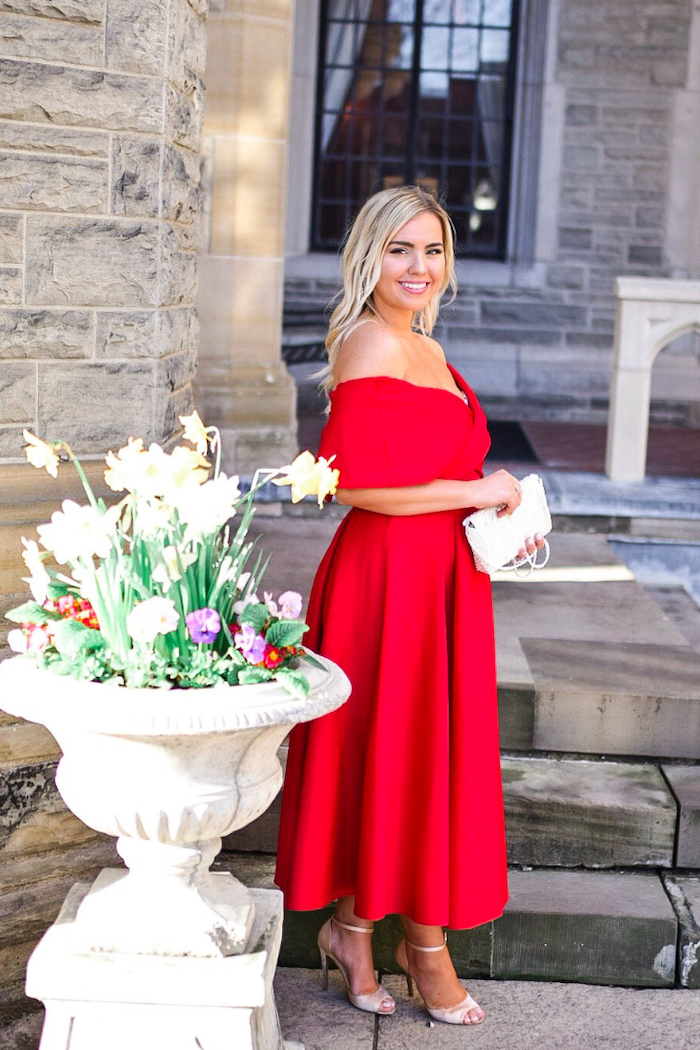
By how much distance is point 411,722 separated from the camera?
315 centimetres

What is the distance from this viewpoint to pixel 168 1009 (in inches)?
102

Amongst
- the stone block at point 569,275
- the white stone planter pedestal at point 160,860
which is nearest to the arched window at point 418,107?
the stone block at point 569,275

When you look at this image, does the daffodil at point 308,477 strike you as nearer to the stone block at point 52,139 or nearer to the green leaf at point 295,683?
the green leaf at point 295,683

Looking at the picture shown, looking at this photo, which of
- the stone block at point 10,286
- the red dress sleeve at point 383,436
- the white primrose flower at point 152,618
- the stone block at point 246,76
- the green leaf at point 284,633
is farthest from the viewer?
the stone block at point 246,76

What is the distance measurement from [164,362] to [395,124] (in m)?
8.83

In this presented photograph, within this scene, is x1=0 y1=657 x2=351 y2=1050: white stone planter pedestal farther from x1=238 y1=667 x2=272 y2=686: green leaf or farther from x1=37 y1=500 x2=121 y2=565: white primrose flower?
x1=37 y1=500 x2=121 y2=565: white primrose flower

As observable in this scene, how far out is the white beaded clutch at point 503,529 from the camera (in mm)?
3078

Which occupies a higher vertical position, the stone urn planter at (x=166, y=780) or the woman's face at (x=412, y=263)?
the woman's face at (x=412, y=263)

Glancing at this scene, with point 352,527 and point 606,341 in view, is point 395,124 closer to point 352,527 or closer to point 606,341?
point 606,341

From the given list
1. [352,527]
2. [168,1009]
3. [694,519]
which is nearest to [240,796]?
[168,1009]

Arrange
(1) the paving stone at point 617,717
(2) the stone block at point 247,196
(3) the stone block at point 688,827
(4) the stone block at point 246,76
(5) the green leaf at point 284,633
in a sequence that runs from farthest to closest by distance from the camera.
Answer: (2) the stone block at point 247,196 → (4) the stone block at point 246,76 → (1) the paving stone at point 617,717 → (3) the stone block at point 688,827 → (5) the green leaf at point 284,633

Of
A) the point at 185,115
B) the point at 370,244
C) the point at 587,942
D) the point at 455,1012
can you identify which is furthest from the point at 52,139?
the point at 587,942

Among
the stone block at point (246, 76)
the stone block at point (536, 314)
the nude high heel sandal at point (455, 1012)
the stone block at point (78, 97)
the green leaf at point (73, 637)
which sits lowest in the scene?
the nude high heel sandal at point (455, 1012)

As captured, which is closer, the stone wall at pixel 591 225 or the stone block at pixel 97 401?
the stone block at pixel 97 401
